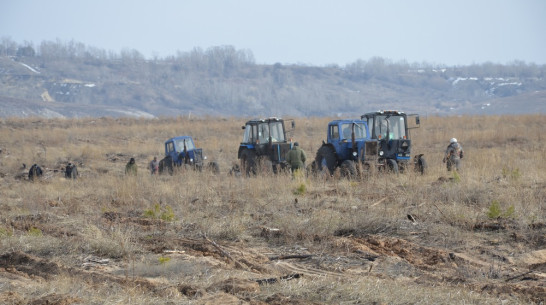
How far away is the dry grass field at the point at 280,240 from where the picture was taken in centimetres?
684

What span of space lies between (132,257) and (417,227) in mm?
4168

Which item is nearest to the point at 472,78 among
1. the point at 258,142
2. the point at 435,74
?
the point at 435,74

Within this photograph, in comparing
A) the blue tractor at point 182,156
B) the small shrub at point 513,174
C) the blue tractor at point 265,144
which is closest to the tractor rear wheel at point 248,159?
the blue tractor at point 265,144

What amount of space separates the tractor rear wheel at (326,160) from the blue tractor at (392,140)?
127cm

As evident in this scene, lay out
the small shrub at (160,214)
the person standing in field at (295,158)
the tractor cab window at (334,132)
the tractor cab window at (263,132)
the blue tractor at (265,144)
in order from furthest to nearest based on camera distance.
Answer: the tractor cab window at (263,132)
the blue tractor at (265,144)
the tractor cab window at (334,132)
the person standing in field at (295,158)
the small shrub at (160,214)

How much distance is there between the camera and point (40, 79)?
113688mm

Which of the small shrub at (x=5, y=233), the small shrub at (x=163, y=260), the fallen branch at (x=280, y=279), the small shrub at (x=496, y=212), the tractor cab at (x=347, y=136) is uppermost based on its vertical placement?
the tractor cab at (x=347, y=136)

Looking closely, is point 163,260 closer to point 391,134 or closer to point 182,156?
point 391,134

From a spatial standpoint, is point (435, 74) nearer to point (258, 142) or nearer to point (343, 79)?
point (343, 79)

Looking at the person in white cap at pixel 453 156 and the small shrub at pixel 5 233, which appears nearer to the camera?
the small shrub at pixel 5 233

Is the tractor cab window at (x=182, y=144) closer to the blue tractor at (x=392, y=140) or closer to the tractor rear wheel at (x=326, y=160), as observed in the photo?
the tractor rear wheel at (x=326, y=160)

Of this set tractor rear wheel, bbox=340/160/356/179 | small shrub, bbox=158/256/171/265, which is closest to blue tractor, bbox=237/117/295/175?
tractor rear wheel, bbox=340/160/356/179

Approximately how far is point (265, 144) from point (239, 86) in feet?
318

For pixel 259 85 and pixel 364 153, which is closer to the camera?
pixel 364 153
